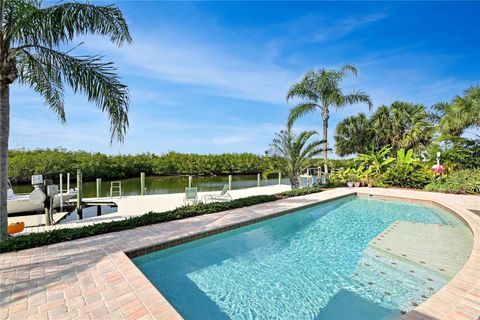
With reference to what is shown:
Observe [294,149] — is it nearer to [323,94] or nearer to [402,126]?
[323,94]

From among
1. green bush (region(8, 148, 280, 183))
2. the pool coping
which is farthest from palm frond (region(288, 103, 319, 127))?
the pool coping

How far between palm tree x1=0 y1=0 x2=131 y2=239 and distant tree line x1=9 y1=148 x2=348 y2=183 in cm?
1740

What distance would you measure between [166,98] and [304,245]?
12.1 m

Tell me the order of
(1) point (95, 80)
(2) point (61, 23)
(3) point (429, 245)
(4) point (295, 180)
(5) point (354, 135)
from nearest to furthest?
(2) point (61, 23)
(1) point (95, 80)
(3) point (429, 245)
(4) point (295, 180)
(5) point (354, 135)

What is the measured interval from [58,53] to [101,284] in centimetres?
488

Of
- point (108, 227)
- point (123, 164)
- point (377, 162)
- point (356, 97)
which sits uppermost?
point (356, 97)

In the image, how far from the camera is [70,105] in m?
7.00

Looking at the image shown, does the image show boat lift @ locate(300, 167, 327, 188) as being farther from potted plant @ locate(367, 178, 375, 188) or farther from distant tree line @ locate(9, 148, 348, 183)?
distant tree line @ locate(9, 148, 348, 183)

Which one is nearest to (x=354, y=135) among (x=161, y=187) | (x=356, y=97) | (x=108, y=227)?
(x=356, y=97)

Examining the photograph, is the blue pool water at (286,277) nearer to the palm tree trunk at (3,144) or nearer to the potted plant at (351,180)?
the palm tree trunk at (3,144)

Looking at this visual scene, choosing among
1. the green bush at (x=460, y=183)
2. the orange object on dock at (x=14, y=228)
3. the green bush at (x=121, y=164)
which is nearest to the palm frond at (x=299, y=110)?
the green bush at (x=121, y=164)

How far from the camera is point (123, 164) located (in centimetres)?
3136

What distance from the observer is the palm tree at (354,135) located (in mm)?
21431

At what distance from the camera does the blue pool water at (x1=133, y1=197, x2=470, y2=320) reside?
12.0ft
